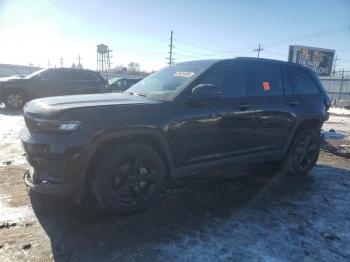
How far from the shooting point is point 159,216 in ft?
13.2

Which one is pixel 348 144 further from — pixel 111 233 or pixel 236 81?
pixel 111 233

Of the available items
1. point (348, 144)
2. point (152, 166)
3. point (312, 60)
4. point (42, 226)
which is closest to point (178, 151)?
point (152, 166)

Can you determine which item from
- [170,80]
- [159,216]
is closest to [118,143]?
[159,216]

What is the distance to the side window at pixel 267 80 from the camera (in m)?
5.07

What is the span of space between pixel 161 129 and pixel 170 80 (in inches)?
41.1

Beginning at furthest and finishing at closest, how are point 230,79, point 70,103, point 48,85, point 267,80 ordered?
point 48,85
point 267,80
point 230,79
point 70,103

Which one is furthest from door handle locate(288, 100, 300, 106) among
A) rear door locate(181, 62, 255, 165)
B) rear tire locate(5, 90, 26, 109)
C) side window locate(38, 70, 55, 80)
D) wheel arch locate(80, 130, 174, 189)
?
rear tire locate(5, 90, 26, 109)

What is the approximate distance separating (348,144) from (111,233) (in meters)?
7.75

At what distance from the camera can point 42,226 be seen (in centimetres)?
362

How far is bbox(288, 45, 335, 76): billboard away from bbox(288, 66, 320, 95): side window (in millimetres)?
22368

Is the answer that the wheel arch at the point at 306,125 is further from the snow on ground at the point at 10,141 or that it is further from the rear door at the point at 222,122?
the snow on ground at the point at 10,141

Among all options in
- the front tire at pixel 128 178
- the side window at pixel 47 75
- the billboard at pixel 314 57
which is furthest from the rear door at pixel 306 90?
the billboard at pixel 314 57

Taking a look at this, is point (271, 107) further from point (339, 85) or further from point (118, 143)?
point (339, 85)

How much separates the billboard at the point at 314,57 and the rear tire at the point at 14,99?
20.6 metres
